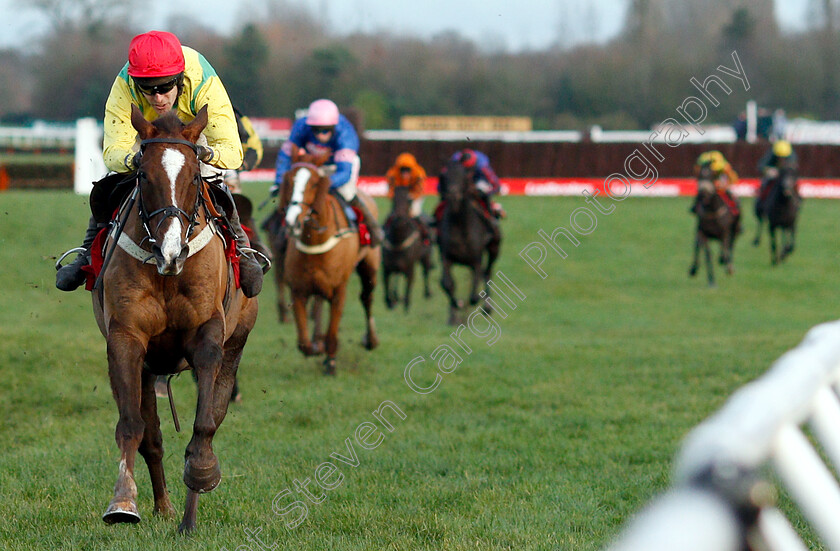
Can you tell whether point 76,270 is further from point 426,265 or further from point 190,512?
point 426,265

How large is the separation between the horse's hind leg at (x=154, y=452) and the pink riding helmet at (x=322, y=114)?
4.62 metres

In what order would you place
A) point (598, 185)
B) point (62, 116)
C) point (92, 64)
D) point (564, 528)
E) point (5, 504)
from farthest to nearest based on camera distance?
point (62, 116)
point (92, 64)
point (598, 185)
point (5, 504)
point (564, 528)

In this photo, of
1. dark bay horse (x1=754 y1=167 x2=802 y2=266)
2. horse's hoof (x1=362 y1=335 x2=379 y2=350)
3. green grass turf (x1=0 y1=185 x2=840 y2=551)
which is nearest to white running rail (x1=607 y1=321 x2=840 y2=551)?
green grass turf (x1=0 y1=185 x2=840 y2=551)

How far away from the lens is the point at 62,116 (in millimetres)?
31672

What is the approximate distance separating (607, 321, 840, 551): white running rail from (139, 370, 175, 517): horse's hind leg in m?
3.42

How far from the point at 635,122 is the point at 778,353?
115 feet

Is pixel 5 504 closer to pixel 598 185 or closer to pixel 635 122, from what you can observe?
pixel 598 185

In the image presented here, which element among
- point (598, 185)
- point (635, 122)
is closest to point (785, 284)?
point (598, 185)

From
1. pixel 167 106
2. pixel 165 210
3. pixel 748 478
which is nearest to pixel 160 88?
pixel 167 106

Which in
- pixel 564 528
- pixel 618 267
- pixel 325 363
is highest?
pixel 564 528

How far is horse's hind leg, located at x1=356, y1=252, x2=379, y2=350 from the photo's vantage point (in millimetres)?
9727

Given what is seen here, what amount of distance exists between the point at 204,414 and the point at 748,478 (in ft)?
10.6

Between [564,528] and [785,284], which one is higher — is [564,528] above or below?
above

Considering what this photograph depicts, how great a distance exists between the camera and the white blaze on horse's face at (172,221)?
3816mm
